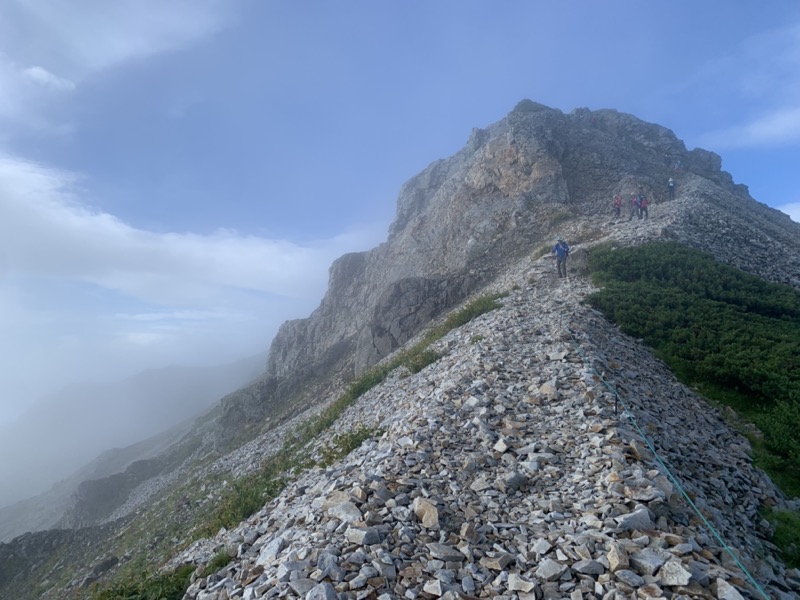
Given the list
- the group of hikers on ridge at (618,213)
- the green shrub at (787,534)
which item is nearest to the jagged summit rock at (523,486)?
the green shrub at (787,534)

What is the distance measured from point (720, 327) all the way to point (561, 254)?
9308 millimetres

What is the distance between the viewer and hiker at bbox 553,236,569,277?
26.8 metres

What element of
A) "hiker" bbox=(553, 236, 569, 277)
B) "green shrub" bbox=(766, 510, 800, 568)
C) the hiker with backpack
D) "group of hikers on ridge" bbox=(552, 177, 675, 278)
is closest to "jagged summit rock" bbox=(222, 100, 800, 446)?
"group of hikers on ridge" bbox=(552, 177, 675, 278)

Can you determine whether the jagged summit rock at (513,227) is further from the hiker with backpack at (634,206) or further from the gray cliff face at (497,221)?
the hiker with backpack at (634,206)

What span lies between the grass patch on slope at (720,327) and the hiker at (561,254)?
173cm

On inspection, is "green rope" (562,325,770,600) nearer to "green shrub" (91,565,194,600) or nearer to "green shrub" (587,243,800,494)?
"green shrub" (587,243,800,494)

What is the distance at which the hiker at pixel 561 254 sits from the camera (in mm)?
26828

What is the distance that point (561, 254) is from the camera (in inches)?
1059

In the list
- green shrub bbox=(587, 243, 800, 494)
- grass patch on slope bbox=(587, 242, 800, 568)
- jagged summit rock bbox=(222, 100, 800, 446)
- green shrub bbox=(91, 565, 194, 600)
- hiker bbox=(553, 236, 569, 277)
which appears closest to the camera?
green shrub bbox=(91, 565, 194, 600)

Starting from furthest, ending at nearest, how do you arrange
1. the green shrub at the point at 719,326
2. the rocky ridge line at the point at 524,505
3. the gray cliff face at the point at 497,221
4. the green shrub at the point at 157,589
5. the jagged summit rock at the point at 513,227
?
the gray cliff face at the point at 497,221 → the jagged summit rock at the point at 513,227 → the green shrub at the point at 719,326 → the green shrub at the point at 157,589 → the rocky ridge line at the point at 524,505

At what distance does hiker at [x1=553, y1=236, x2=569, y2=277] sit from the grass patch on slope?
173 centimetres

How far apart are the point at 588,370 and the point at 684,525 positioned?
652cm

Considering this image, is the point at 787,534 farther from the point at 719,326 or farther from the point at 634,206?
the point at 634,206

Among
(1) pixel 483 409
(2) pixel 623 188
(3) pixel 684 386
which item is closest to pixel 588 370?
(1) pixel 483 409
